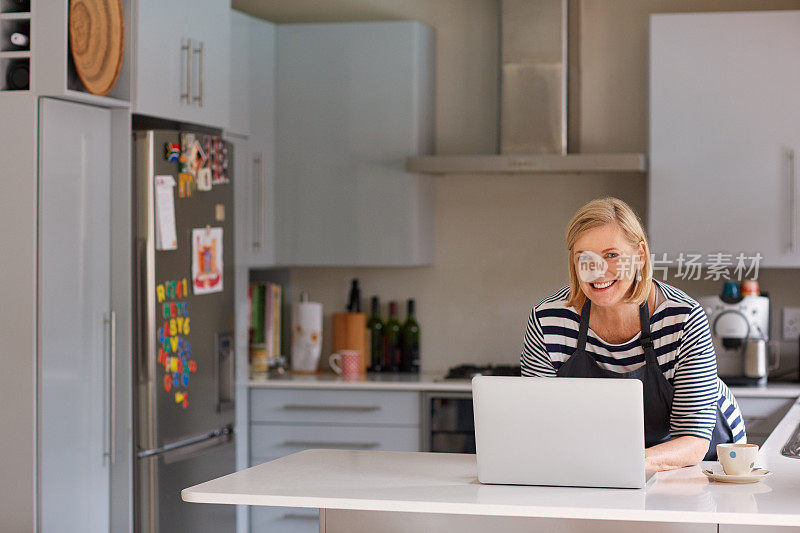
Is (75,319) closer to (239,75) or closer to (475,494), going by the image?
(239,75)

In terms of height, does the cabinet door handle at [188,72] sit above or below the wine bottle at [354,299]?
above

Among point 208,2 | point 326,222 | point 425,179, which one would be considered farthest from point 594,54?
point 208,2

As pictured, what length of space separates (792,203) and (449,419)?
1.54 meters

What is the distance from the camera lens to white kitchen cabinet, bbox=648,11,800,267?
404 cm

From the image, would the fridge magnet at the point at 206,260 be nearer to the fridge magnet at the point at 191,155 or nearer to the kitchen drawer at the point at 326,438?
the fridge magnet at the point at 191,155

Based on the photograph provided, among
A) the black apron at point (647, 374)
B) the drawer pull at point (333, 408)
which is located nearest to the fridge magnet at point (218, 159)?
the drawer pull at point (333, 408)

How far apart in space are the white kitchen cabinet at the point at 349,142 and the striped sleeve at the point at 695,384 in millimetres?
2073

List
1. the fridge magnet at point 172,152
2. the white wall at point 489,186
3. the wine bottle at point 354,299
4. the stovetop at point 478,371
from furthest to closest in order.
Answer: the wine bottle at point 354,299 → the white wall at point 489,186 → the stovetop at point 478,371 → the fridge magnet at point 172,152

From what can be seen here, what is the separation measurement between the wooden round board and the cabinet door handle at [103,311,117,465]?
0.69m

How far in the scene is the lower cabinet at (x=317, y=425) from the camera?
4.12 m

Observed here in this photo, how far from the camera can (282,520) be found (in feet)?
13.7

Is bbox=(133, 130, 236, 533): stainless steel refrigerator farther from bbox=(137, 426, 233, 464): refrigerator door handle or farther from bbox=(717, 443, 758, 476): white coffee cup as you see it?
bbox=(717, 443, 758, 476): white coffee cup

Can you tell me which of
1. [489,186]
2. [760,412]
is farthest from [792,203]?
[489,186]

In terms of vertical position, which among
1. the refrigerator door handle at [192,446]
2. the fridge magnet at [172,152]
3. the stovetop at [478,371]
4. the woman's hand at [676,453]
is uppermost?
the fridge magnet at [172,152]
